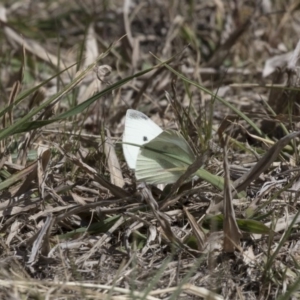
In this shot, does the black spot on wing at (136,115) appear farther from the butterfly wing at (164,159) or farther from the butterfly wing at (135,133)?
the butterfly wing at (164,159)

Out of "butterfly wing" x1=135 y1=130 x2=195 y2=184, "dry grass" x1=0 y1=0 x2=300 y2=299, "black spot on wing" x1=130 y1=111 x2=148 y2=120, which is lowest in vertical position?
"dry grass" x1=0 y1=0 x2=300 y2=299

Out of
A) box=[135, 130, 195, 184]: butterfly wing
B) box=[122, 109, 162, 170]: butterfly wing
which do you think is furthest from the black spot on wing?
box=[135, 130, 195, 184]: butterfly wing

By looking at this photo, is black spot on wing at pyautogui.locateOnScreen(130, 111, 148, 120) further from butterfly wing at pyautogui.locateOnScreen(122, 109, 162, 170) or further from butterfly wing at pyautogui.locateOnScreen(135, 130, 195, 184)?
butterfly wing at pyautogui.locateOnScreen(135, 130, 195, 184)

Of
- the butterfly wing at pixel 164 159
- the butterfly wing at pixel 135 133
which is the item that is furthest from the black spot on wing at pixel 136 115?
the butterfly wing at pixel 164 159

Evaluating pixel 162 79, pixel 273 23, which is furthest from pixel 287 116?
pixel 273 23

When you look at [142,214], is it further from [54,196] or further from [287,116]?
[287,116]

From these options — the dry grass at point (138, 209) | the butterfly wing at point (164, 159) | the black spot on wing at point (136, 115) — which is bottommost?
the dry grass at point (138, 209)
